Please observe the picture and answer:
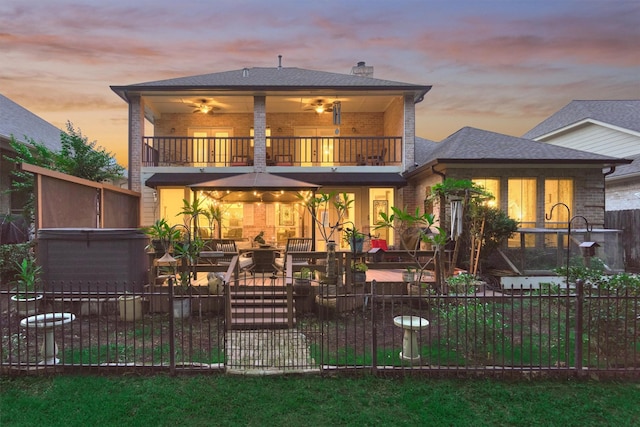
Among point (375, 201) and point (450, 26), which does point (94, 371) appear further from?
point (450, 26)

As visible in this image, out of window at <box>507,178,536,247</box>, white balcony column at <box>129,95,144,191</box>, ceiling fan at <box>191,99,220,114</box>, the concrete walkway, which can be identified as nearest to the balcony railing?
white balcony column at <box>129,95,144,191</box>

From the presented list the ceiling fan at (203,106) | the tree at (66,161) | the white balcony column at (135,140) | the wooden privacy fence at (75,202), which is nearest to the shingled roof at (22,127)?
the tree at (66,161)

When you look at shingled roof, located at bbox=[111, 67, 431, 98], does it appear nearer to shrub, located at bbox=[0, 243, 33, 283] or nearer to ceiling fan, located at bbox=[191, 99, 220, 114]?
ceiling fan, located at bbox=[191, 99, 220, 114]

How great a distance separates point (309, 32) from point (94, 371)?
62.2 ft

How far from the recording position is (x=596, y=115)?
59.1ft

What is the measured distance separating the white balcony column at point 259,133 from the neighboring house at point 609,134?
1318 centimetres

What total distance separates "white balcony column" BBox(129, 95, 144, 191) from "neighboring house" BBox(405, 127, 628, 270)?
1059 centimetres

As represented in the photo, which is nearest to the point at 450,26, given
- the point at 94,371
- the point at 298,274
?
the point at 298,274

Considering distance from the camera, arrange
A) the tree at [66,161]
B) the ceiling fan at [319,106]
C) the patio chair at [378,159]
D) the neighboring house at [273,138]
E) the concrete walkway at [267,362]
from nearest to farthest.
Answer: the concrete walkway at [267,362] < the tree at [66,161] < the neighboring house at [273,138] < the patio chair at [378,159] < the ceiling fan at [319,106]

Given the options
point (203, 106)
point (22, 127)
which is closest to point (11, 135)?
point (22, 127)

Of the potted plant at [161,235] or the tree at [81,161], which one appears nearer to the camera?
the potted plant at [161,235]

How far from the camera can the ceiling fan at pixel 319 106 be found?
1548cm

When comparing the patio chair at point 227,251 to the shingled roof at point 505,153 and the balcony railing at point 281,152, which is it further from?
the shingled roof at point 505,153

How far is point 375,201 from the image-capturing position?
15406 millimetres
